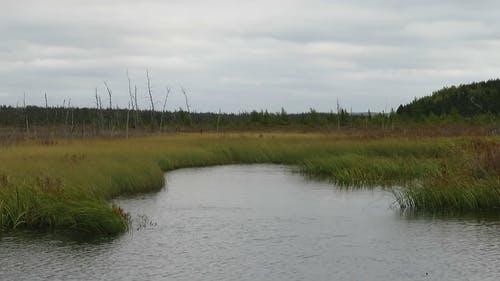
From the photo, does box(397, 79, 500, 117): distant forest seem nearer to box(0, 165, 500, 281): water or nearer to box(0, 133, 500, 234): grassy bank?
box(0, 133, 500, 234): grassy bank

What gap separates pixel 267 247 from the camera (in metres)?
12.5

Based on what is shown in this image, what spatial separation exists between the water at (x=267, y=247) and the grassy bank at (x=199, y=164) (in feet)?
2.24

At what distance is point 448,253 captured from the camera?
11.9 meters

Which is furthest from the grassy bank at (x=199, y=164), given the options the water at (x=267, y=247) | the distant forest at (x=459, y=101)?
the distant forest at (x=459, y=101)

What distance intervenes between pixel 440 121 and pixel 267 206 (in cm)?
4195

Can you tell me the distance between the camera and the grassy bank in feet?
44.2

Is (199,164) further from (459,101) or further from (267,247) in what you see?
(459,101)

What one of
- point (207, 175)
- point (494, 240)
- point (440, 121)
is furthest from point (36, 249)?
point (440, 121)

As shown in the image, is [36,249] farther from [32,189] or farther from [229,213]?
[229,213]

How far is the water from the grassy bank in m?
0.68

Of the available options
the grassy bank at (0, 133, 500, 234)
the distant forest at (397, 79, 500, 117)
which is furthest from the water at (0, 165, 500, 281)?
the distant forest at (397, 79, 500, 117)

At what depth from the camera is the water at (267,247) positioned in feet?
34.8

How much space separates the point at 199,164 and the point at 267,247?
19.1 meters

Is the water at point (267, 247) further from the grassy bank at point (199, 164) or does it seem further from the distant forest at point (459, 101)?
the distant forest at point (459, 101)
